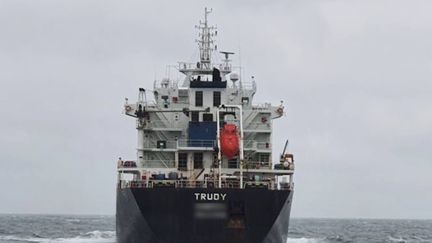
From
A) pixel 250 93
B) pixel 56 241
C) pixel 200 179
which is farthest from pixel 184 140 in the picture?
pixel 56 241

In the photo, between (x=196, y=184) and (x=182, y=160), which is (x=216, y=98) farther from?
(x=196, y=184)

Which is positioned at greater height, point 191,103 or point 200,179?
point 191,103

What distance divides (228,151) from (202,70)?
11.0m

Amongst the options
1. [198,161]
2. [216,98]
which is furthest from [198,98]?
[198,161]

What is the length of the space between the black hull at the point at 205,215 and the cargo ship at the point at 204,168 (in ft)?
0.15

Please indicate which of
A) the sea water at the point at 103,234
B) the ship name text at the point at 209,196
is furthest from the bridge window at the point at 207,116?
the sea water at the point at 103,234

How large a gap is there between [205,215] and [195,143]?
7.78 m

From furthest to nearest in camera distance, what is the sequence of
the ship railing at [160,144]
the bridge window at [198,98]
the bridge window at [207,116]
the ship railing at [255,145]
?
1. the bridge window at [198,98]
2. the bridge window at [207,116]
3. the ship railing at [255,145]
4. the ship railing at [160,144]

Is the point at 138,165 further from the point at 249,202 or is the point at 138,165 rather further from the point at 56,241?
the point at 56,241

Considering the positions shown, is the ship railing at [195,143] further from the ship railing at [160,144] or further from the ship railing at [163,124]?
the ship railing at [163,124]

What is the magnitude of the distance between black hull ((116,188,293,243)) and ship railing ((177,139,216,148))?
6.79m

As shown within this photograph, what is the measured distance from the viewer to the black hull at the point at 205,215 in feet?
117

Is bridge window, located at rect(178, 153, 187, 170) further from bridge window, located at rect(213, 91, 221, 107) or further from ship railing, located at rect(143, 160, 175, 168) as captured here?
bridge window, located at rect(213, 91, 221, 107)

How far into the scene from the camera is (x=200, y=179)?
41.9m
